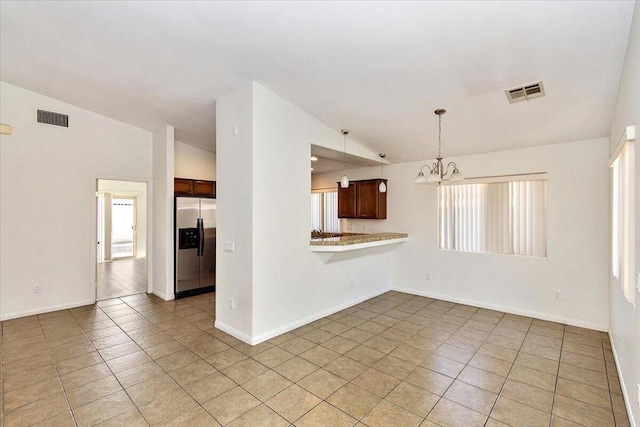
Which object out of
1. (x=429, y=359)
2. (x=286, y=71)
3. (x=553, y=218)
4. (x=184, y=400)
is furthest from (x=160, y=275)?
(x=553, y=218)

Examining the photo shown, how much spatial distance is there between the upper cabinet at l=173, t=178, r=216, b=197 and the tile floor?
7.79 feet

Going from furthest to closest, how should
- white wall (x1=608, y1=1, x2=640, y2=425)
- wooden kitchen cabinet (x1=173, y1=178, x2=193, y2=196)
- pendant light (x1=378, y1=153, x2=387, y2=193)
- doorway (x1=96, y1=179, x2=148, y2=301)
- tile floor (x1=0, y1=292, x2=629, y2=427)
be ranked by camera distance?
doorway (x1=96, y1=179, x2=148, y2=301) → wooden kitchen cabinet (x1=173, y1=178, x2=193, y2=196) → pendant light (x1=378, y1=153, x2=387, y2=193) → tile floor (x1=0, y1=292, x2=629, y2=427) → white wall (x1=608, y1=1, x2=640, y2=425)

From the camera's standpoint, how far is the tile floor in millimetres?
2262

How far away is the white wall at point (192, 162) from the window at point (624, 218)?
6.48m

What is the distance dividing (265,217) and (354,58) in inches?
78.0

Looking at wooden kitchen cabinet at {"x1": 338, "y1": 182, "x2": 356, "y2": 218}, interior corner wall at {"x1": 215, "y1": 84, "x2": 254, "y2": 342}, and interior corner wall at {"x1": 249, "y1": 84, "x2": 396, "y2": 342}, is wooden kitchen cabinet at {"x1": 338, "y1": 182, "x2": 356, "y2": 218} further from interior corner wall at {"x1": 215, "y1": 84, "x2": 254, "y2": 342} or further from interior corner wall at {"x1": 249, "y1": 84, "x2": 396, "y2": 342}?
interior corner wall at {"x1": 215, "y1": 84, "x2": 254, "y2": 342}

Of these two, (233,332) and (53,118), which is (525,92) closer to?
(233,332)

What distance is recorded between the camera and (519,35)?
7.63ft

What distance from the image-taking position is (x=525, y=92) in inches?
121

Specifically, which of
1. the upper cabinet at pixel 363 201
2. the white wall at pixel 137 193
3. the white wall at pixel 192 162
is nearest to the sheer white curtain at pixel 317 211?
the upper cabinet at pixel 363 201

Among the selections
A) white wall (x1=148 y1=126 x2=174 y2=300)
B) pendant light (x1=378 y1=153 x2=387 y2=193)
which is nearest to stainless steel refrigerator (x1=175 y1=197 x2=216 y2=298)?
white wall (x1=148 y1=126 x2=174 y2=300)

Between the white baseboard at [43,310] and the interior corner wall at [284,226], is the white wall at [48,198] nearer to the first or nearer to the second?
the white baseboard at [43,310]

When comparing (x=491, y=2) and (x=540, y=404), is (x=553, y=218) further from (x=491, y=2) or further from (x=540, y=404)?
(x=491, y=2)

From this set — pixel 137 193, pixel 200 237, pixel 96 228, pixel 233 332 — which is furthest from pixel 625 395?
pixel 137 193
